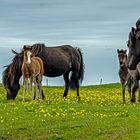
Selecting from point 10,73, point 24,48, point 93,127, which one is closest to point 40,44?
point 10,73

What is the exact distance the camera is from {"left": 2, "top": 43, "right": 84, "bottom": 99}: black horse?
27.9m

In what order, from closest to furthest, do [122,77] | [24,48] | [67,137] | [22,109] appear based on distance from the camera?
[67,137], [22,109], [24,48], [122,77]

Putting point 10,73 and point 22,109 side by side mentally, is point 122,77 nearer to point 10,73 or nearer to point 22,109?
point 10,73

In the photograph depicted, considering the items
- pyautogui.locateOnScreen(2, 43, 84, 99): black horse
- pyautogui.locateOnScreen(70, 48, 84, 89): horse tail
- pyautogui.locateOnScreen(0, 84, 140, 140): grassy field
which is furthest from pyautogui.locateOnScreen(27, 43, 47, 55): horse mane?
pyautogui.locateOnScreen(0, 84, 140, 140): grassy field

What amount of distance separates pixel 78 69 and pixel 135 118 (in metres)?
16.9

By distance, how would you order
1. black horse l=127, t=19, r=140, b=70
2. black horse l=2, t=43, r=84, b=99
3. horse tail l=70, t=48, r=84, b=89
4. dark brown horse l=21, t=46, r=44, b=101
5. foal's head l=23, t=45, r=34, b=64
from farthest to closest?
horse tail l=70, t=48, r=84, b=89 → black horse l=2, t=43, r=84, b=99 → dark brown horse l=21, t=46, r=44, b=101 → foal's head l=23, t=45, r=34, b=64 → black horse l=127, t=19, r=140, b=70

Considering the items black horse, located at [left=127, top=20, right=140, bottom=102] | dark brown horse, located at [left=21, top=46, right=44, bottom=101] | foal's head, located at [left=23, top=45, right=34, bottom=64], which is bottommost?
black horse, located at [left=127, top=20, right=140, bottom=102]

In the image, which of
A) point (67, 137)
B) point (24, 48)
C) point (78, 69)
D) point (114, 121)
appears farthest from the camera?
point (78, 69)

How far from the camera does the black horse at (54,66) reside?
2794 cm

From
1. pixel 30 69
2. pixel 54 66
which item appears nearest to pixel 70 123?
pixel 30 69

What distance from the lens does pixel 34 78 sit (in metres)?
26.4

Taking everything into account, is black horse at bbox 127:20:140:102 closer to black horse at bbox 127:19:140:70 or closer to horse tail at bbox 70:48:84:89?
black horse at bbox 127:19:140:70

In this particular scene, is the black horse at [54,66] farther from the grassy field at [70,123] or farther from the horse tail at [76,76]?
the grassy field at [70,123]

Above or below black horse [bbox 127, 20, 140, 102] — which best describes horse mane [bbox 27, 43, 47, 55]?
above
